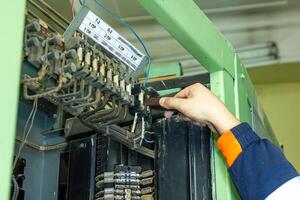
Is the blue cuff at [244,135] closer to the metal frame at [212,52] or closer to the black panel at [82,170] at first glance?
the metal frame at [212,52]

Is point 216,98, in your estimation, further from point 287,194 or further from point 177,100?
point 287,194

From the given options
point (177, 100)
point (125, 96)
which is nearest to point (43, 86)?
point (125, 96)

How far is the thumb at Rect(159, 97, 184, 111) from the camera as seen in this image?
3.71 feet

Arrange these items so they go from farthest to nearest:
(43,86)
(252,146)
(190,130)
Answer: (190,130) < (252,146) < (43,86)

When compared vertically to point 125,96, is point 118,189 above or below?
below

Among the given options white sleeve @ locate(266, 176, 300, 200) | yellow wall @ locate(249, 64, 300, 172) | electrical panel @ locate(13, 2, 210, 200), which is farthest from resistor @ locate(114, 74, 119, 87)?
yellow wall @ locate(249, 64, 300, 172)

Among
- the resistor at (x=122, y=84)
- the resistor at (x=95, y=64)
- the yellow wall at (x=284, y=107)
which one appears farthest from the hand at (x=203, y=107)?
the yellow wall at (x=284, y=107)

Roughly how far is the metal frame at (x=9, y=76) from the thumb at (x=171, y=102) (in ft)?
1.87

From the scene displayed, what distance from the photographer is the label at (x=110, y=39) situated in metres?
0.97

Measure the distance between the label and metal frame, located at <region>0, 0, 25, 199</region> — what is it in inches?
13.7

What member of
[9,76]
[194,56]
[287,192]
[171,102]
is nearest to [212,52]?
[194,56]

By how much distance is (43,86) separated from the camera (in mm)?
933

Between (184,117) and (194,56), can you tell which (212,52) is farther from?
(184,117)

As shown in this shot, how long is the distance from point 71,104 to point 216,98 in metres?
0.33
